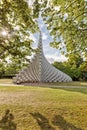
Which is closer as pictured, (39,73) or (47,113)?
(47,113)

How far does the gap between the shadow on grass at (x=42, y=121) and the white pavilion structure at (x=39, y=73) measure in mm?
31405

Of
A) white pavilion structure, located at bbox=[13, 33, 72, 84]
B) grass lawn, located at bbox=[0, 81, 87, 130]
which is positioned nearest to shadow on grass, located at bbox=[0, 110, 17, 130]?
grass lawn, located at bbox=[0, 81, 87, 130]

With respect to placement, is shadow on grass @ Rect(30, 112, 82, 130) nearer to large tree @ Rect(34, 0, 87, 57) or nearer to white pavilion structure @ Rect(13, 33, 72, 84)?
large tree @ Rect(34, 0, 87, 57)

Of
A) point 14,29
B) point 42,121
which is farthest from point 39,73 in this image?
point 42,121

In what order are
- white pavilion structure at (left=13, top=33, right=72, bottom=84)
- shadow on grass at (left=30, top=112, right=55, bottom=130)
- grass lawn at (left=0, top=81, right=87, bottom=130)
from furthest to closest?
white pavilion structure at (left=13, top=33, right=72, bottom=84) < grass lawn at (left=0, top=81, right=87, bottom=130) < shadow on grass at (left=30, top=112, right=55, bottom=130)

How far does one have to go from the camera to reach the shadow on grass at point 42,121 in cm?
1516

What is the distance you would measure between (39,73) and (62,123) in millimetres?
40036

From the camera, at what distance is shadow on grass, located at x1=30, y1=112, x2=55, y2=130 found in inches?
597

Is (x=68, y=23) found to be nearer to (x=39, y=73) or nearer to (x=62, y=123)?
(x=62, y=123)

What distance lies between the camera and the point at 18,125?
50.7 ft

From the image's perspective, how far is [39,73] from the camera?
55.7 metres

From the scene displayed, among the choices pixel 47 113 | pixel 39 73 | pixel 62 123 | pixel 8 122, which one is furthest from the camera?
pixel 39 73

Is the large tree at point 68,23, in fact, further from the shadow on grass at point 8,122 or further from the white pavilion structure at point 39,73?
the white pavilion structure at point 39,73

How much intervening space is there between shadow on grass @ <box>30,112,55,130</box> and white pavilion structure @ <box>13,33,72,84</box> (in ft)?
103
